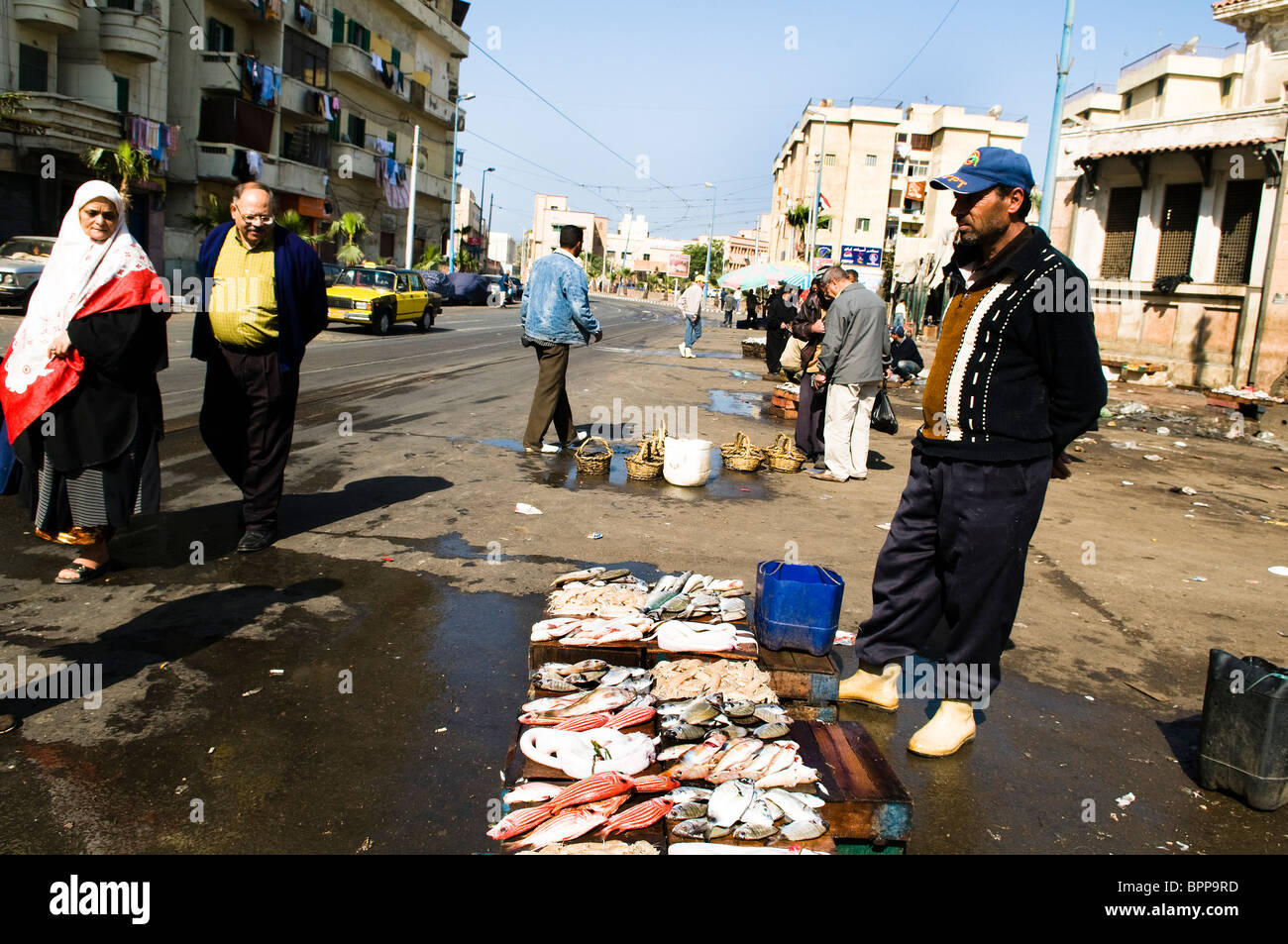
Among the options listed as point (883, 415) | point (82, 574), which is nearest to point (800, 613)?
point (82, 574)

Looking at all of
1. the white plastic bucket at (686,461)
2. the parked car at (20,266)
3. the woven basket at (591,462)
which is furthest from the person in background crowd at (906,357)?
the parked car at (20,266)

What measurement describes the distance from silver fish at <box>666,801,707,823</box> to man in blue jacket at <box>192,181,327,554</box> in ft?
12.2

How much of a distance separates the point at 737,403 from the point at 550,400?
656cm

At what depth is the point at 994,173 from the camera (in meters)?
3.42

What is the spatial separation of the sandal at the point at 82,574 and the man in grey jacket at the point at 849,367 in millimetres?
6216

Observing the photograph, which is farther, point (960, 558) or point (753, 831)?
point (960, 558)

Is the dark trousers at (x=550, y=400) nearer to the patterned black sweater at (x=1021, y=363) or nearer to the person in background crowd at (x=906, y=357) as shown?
the person in background crowd at (x=906, y=357)

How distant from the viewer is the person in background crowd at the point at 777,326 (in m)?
16.2

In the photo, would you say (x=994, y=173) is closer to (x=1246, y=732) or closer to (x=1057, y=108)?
(x=1246, y=732)

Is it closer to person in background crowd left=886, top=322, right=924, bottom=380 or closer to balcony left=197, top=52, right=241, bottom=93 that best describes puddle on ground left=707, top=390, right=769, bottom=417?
person in background crowd left=886, top=322, right=924, bottom=380

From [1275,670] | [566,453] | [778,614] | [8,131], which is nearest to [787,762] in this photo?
[778,614]

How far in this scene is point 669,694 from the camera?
11.6 ft

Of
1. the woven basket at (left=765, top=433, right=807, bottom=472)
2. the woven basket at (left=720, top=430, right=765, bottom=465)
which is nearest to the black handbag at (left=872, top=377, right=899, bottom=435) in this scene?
the woven basket at (left=765, top=433, right=807, bottom=472)

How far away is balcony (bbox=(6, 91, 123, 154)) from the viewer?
25266 mm
